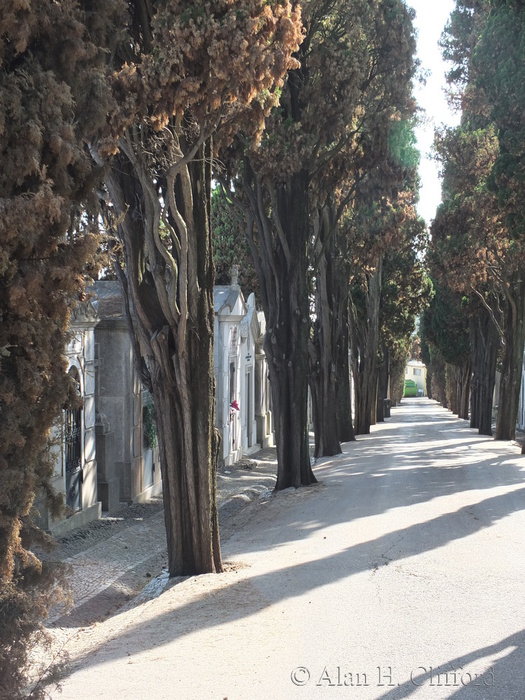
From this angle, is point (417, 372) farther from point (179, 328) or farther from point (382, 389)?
point (179, 328)

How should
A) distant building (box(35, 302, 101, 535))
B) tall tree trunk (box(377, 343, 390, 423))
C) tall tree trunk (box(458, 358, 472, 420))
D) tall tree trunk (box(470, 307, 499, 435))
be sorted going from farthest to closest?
tall tree trunk (box(377, 343, 390, 423)) → tall tree trunk (box(458, 358, 472, 420)) → tall tree trunk (box(470, 307, 499, 435)) → distant building (box(35, 302, 101, 535))

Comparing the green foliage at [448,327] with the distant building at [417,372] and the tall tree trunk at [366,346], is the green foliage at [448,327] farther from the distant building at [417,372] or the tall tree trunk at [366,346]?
the distant building at [417,372]

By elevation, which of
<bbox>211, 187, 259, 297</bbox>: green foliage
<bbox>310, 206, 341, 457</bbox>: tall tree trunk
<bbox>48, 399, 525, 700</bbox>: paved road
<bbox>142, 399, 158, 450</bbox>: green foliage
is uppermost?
<bbox>211, 187, 259, 297</bbox>: green foliage

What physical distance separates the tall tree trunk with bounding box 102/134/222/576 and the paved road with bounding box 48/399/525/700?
0.72 m

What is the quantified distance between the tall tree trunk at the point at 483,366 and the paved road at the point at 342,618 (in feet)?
68.6

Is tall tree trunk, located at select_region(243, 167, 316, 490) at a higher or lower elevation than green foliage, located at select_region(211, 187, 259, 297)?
lower

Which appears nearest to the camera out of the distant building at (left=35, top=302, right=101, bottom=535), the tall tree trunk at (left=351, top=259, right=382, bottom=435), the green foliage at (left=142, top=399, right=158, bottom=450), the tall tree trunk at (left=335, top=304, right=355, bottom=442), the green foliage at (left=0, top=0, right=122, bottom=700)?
the green foliage at (left=0, top=0, right=122, bottom=700)

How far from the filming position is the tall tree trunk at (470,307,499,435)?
34.3 metres

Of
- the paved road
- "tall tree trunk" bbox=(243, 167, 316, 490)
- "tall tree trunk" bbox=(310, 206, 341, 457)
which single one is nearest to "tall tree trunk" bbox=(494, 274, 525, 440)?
"tall tree trunk" bbox=(310, 206, 341, 457)

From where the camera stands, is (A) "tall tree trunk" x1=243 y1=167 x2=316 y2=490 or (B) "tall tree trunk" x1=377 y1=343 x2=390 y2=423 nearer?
(A) "tall tree trunk" x1=243 y1=167 x2=316 y2=490

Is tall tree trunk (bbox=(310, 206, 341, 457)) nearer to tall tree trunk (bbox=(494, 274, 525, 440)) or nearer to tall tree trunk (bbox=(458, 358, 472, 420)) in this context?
tall tree trunk (bbox=(494, 274, 525, 440))

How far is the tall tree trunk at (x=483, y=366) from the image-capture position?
113 feet

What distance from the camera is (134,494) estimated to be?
1833cm

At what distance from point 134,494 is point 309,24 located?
1017 cm
